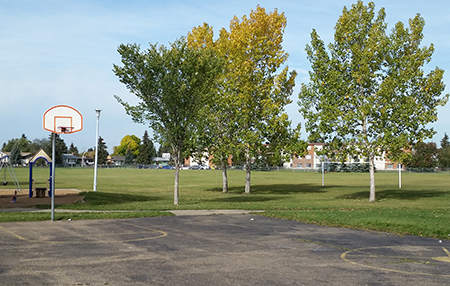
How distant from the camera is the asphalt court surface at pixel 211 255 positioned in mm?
8406

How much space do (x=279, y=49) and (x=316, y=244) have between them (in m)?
31.9

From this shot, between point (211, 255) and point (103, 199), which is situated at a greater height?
point (211, 255)

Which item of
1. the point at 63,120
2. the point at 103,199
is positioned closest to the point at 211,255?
the point at 63,120

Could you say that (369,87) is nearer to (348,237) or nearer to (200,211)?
(200,211)

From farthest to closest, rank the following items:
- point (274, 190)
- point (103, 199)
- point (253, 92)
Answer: point (274, 190), point (253, 92), point (103, 199)

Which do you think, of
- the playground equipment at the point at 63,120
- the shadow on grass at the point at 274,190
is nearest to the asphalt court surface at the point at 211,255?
the playground equipment at the point at 63,120

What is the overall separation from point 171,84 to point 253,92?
17833 millimetres

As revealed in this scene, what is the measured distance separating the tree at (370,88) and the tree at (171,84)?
1124cm

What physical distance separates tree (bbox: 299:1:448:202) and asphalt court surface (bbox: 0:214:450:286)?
19.5 m

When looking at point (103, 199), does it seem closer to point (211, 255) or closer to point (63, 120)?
point (63, 120)

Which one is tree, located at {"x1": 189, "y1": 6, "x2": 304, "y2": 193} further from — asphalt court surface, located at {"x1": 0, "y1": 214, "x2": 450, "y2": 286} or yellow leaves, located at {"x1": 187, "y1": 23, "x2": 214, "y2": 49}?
asphalt court surface, located at {"x1": 0, "y1": 214, "x2": 450, "y2": 286}

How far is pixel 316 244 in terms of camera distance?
12438mm

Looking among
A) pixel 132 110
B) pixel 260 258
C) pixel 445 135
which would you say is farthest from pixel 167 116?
pixel 445 135

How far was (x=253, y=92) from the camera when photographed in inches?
1652
